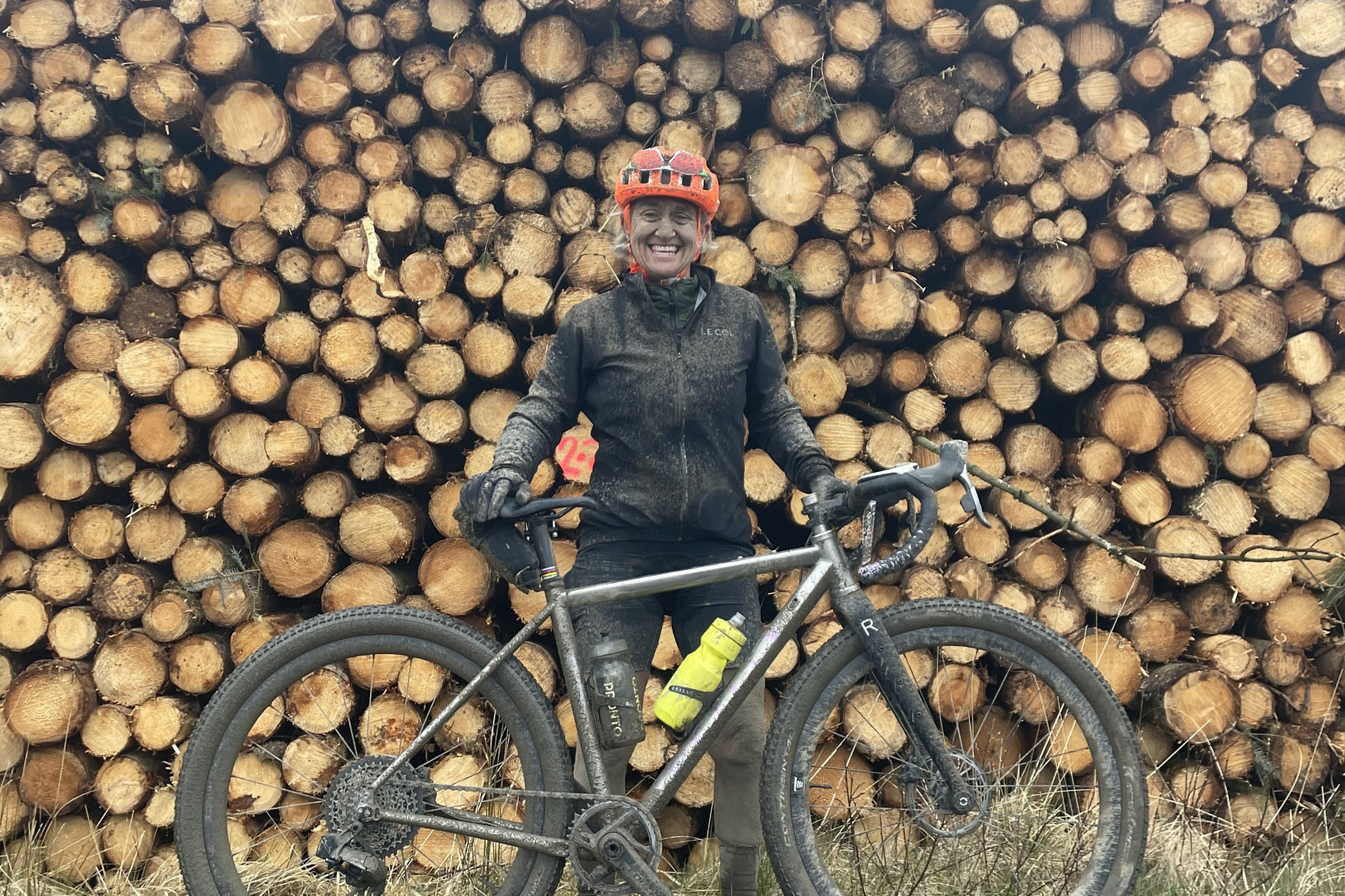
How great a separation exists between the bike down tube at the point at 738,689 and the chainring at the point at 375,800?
1.84 feet

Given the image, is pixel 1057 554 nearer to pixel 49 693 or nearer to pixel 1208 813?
pixel 1208 813

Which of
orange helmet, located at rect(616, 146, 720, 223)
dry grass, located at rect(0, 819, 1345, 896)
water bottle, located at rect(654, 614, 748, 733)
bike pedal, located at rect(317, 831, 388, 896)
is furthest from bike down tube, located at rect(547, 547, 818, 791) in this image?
orange helmet, located at rect(616, 146, 720, 223)

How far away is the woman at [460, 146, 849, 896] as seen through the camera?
2166 mm

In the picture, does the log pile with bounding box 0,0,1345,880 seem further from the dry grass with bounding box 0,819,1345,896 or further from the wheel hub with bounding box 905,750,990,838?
the wheel hub with bounding box 905,750,990,838

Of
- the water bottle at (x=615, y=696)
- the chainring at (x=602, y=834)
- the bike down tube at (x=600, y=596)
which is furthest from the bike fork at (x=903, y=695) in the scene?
the chainring at (x=602, y=834)

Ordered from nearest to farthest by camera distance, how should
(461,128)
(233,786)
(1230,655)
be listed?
1. (233,786)
2. (1230,655)
3. (461,128)

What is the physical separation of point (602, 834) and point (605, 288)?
1900mm

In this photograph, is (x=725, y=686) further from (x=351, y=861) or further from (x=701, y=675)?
(x=351, y=861)

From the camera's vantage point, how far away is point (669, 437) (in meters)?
2.20

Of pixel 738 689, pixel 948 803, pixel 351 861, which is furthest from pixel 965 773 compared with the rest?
pixel 351 861

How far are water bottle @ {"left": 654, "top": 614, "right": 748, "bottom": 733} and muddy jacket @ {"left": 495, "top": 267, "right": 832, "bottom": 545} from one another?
35 centimetres

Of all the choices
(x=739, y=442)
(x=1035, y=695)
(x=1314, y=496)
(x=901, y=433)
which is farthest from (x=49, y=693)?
(x=1314, y=496)

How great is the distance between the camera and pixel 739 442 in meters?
2.31

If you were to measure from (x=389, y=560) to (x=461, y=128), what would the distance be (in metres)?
1.68
